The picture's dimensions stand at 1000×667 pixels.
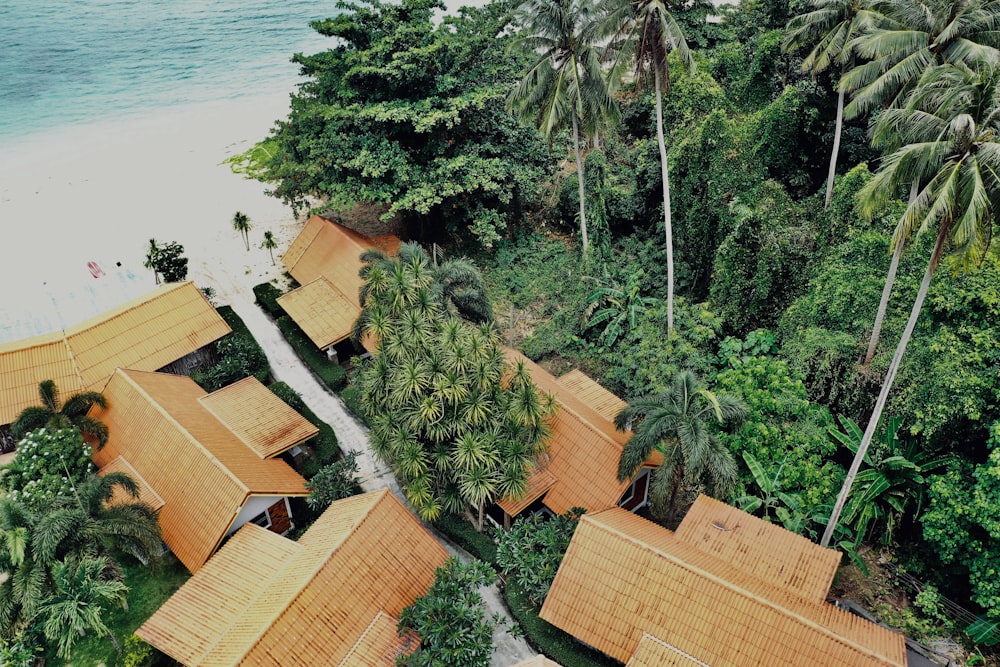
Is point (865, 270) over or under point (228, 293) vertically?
over

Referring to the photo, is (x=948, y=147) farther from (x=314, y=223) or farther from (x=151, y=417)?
(x=314, y=223)

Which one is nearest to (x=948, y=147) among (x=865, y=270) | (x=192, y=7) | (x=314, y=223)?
(x=865, y=270)

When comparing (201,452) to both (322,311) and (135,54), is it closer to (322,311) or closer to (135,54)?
(322,311)

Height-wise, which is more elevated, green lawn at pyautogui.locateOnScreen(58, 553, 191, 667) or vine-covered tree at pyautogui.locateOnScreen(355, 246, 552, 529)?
vine-covered tree at pyautogui.locateOnScreen(355, 246, 552, 529)

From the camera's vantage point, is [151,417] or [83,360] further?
[83,360]

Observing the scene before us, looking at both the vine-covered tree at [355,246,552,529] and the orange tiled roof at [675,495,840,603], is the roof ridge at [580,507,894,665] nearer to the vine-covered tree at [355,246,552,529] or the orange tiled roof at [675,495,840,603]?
the orange tiled roof at [675,495,840,603]

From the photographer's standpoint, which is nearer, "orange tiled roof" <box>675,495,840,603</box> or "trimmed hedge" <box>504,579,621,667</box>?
"orange tiled roof" <box>675,495,840,603</box>

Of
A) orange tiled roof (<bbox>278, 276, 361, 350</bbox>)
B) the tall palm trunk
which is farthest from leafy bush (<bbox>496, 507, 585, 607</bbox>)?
orange tiled roof (<bbox>278, 276, 361, 350</bbox>)
